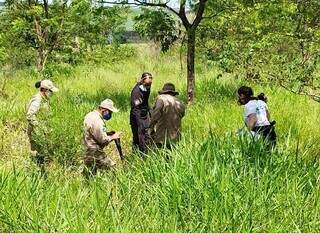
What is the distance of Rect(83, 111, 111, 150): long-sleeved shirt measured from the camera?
7047 millimetres

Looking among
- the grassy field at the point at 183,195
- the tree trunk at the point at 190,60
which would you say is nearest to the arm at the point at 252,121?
the grassy field at the point at 183,195

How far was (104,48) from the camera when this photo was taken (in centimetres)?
2148

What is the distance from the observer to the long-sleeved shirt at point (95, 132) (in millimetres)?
7047

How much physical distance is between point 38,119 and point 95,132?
1.37m

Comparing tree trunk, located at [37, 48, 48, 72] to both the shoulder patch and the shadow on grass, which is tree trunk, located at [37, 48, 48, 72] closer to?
the shadow on grass

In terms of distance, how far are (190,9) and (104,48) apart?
934cm

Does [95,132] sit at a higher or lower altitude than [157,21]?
lower

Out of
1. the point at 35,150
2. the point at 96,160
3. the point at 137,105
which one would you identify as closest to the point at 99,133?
the point at 96,160

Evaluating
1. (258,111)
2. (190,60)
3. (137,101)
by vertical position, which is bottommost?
(137,101)

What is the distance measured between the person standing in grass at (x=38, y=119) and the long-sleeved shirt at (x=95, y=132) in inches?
42.4

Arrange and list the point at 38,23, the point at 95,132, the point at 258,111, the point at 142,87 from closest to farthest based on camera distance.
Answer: the point at 95,132, the point at 258,111, the point at 142,87, the point at 38,23

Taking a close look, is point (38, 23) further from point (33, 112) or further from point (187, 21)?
point (33, 112)

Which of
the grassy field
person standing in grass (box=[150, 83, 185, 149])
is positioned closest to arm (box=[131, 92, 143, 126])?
person standing in grass (box=[150, 83, 185, 149])

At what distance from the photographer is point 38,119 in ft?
26.3
